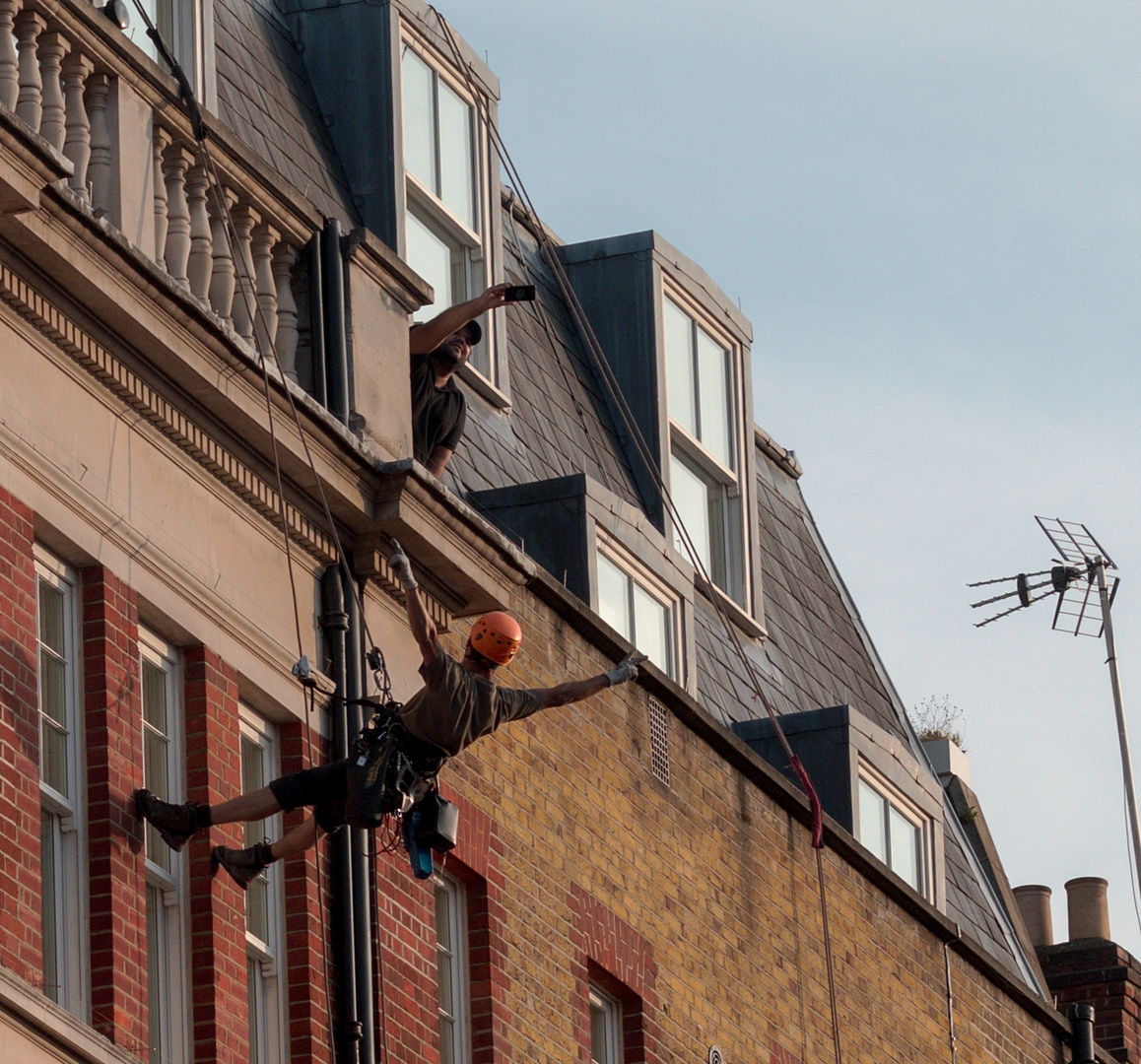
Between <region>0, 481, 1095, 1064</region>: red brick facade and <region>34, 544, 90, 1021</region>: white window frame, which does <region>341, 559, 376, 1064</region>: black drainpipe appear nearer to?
<region>0, 481, 1095, 1064</region>: red brick facade

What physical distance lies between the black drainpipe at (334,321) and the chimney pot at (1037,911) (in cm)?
1365

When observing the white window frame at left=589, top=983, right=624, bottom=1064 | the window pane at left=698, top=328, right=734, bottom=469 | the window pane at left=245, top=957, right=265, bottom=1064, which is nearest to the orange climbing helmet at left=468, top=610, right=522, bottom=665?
the window pane at left=245, top=957, right=265, bottom=1064

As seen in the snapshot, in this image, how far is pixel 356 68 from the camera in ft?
68.4

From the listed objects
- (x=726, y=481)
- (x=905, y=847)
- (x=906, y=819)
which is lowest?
(x=905, y=847)

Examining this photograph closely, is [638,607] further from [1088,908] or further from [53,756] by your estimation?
[1088,908]

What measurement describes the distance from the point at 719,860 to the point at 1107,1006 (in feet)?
25.1

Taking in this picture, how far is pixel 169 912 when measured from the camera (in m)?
15.7

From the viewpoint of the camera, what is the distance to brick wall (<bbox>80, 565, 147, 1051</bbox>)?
585 inches

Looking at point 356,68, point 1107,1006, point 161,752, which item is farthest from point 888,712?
point 161,752

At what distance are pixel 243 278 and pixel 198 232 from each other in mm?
493

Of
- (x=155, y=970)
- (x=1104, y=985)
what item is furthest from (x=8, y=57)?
(x=1104, y=985)

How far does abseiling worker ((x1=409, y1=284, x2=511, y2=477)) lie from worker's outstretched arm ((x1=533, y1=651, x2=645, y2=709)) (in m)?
2.64

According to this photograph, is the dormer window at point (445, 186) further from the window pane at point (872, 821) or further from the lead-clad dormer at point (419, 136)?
the window pane at point (872, 821)

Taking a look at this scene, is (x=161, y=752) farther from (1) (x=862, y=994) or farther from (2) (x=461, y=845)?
(1) (x=862, y=994)
